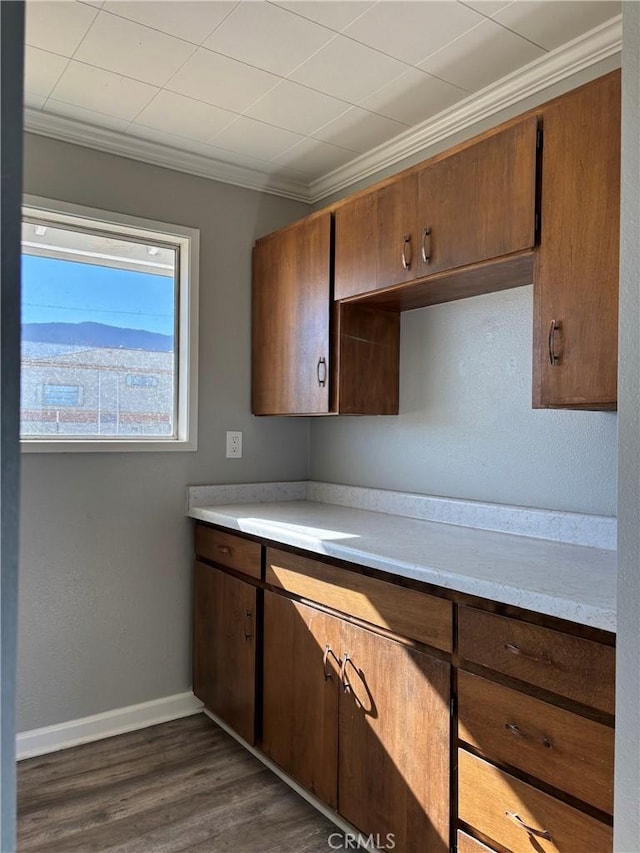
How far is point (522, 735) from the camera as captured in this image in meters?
1.36

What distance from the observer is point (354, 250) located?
93.0 inches

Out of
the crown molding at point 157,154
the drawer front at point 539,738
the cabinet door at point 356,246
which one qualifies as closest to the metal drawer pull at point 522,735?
the drawer front at point 539,738

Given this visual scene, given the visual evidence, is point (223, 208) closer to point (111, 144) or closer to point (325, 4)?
point (111, 144)

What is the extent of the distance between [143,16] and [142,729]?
8.52ft

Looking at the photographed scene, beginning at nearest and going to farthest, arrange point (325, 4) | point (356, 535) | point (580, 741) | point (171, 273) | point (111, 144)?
point (580, 741)
point (325, 4)
point (356, 535)
point (111, 144)
point (171, 273)

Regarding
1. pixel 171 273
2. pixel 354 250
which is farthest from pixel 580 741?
pixel 171 273

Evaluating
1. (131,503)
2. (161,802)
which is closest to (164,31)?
(131,503)

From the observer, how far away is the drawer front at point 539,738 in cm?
122

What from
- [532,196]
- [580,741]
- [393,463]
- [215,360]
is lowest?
[580,741]

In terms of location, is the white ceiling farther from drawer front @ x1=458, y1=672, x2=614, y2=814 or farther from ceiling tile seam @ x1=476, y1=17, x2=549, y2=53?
drawer front @ x1=458, y1=672, x2=614, y2=814

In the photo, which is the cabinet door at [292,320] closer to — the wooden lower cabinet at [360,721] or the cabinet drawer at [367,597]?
the cabinet drawer at [367,597]

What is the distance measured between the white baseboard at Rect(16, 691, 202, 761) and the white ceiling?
234 centimetres

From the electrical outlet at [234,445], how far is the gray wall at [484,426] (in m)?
0.58

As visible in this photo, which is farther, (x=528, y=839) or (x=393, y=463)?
(x=393, y=463)
